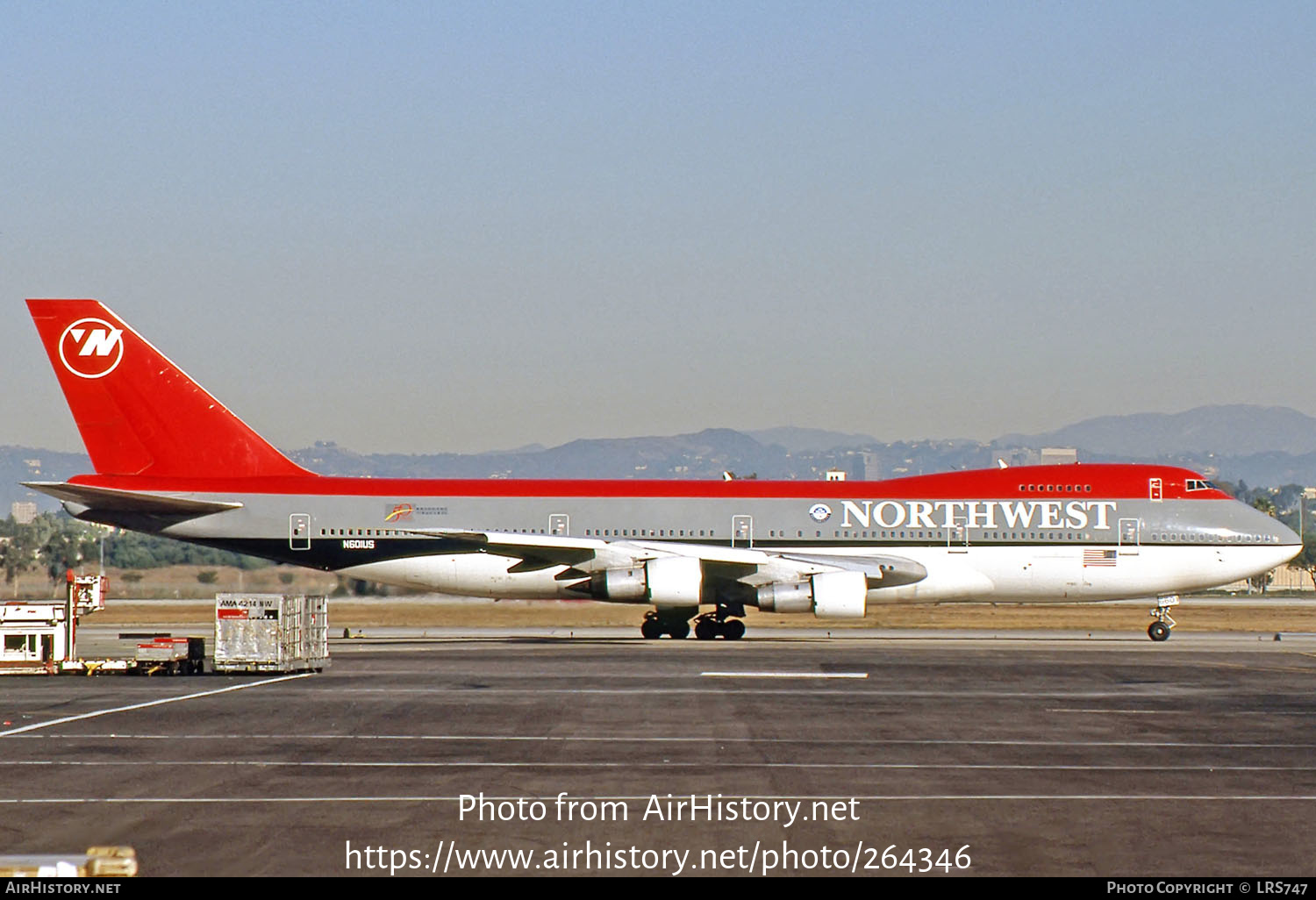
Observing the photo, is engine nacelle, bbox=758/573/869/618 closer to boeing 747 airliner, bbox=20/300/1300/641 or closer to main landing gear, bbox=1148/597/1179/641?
boeing 747 airliner, bbox=20/300/1300/641

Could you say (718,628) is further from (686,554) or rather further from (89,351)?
(89,351)

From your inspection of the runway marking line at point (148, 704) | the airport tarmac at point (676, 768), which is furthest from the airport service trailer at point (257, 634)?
the airport tarmac at point (676, 768)

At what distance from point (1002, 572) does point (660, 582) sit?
9900 millimetres

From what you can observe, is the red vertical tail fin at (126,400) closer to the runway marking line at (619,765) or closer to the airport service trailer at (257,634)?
the airport service trailer at (257,634)

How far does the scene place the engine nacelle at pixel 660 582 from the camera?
127 feet

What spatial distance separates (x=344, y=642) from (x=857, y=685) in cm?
1746

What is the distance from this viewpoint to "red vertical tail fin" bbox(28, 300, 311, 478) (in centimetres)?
4125

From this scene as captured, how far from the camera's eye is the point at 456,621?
49750 mm

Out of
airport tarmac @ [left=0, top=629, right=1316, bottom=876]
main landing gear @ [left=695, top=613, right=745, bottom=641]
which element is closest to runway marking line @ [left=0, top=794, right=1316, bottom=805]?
airport tarmac @ [left=0, top=629, right=1316, bottom=876]

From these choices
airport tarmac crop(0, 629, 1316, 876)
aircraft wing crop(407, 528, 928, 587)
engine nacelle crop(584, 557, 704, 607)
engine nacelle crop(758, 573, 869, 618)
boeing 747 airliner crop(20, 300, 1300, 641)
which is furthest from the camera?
boeing 747 airliner crop(20, 300, 1300, 641)

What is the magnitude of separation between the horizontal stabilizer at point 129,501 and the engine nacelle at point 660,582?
35.6ft

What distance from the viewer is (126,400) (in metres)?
41.3

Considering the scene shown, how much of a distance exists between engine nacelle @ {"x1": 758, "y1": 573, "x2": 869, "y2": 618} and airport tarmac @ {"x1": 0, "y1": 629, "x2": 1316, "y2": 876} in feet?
22.3

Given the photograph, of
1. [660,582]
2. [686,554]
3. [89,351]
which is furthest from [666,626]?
[89,351]
